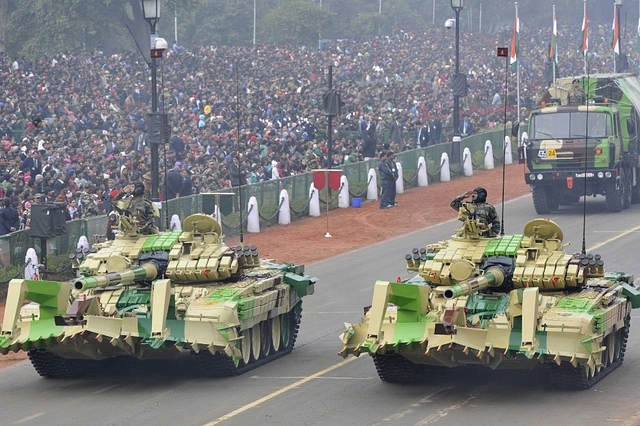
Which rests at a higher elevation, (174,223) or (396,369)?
(174,223)

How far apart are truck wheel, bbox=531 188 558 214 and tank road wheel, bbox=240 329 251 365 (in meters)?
17.2

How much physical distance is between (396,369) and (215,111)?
102 feet

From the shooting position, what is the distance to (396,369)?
65.7ft

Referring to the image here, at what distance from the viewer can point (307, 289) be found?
23.9 metres

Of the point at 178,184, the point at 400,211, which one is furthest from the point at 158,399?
the point at 400,211

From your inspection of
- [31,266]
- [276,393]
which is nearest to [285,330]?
[276,393]

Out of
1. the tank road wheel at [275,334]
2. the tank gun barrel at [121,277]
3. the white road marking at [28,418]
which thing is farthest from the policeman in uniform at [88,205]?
the white road marking at [28,418]

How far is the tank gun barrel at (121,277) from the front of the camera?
67.8 feet

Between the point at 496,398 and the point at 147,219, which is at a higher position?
the point at 147,219

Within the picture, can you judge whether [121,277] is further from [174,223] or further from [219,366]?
[174,223]

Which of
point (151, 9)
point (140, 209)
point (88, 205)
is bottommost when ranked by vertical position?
point (88, 205)

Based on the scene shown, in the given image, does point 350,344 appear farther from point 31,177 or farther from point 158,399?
point 31,177

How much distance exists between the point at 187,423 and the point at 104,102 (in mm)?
33793

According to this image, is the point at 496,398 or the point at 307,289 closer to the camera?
the point at 496,398
